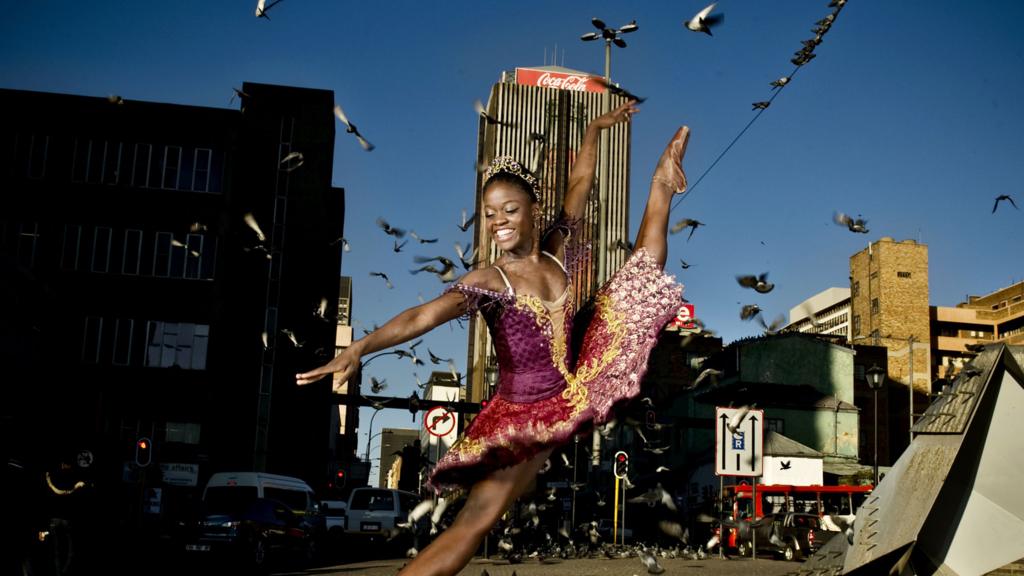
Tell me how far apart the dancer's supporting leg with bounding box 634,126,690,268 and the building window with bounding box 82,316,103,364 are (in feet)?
140

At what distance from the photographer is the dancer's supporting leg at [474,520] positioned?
4871 millimetres

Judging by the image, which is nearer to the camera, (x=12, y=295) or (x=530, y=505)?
(x=530, y=505)

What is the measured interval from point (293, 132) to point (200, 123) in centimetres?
1622

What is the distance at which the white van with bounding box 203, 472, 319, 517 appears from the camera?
73.5 feet

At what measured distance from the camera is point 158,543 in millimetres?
24703

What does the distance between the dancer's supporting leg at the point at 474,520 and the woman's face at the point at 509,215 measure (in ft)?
3.38

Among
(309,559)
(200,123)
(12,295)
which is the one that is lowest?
(309,559)

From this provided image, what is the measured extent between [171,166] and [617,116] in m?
43.7

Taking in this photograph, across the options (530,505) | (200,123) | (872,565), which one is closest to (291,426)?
(200,123)

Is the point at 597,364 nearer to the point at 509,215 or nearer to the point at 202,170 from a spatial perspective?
the point at 509,215

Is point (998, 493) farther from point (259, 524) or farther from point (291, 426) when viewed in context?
point (291, 426)

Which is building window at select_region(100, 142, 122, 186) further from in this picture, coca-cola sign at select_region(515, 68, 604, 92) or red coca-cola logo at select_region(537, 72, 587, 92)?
coca-cola sign at select_region(515, 68, 604, 92)

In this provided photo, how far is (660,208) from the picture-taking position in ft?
18.0

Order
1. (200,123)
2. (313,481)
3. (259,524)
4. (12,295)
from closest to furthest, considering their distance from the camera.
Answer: (259,524) < (12,295) < (200,123) < (313,481)
